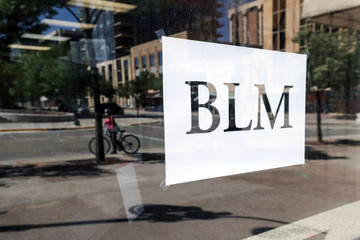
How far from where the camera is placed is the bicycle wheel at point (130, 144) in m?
1.93

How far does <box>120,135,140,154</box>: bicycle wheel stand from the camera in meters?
1.93

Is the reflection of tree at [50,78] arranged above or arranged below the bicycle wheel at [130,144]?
above

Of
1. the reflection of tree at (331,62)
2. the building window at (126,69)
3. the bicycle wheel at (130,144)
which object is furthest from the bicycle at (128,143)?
the reflection of tree at (331,62)

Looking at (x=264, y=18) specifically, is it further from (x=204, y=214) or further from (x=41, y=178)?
(x=41, y=178)

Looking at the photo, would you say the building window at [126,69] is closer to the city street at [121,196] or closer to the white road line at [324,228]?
the city street at [121,196]

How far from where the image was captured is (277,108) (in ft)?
6.50

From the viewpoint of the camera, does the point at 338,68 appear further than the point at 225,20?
Yes

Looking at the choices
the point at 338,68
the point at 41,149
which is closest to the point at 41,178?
the point at 41,149

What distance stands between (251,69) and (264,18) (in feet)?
2.26

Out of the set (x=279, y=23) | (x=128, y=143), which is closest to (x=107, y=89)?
(x=128, y=143)

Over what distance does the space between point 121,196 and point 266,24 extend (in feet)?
6.29

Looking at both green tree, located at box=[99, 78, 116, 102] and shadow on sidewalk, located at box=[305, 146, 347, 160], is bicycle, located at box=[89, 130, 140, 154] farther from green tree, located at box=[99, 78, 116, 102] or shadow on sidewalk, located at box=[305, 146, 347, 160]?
shadow on sidewalk, located at box=[305, 146, 347, 160]

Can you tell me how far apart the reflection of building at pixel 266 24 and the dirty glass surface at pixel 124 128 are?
1 centimetres

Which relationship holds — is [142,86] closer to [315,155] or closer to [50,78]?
[50,78]
